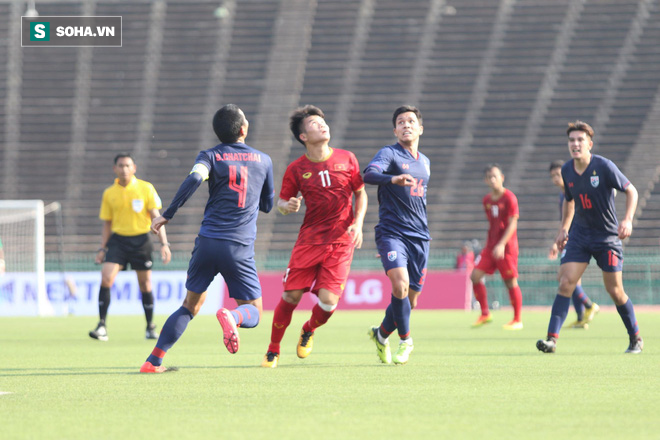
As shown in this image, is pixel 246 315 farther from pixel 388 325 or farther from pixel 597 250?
pixel 597 250

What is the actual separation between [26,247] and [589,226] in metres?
17.2

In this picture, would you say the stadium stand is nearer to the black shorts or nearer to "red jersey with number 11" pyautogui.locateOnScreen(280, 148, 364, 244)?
the black shorts

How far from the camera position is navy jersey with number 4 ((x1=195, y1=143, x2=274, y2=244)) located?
7566 millimetres

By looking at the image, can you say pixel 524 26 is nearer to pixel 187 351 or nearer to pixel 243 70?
pixel 243 70

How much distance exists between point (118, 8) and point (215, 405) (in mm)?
33449

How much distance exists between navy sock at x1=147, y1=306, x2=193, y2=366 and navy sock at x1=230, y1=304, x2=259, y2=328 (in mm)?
472

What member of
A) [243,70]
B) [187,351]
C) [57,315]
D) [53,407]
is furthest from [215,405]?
[243,70]

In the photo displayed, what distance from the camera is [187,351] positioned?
409 inches

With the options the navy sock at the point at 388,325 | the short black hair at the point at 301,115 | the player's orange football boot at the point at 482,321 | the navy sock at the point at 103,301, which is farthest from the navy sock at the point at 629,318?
the navy sock at the point at 103,301

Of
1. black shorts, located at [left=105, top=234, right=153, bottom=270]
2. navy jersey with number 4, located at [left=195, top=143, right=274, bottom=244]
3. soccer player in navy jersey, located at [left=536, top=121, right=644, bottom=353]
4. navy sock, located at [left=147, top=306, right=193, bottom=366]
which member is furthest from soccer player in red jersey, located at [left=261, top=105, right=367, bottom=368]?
black shorts, located at [left=105, top=234, right=153, bottom=270]

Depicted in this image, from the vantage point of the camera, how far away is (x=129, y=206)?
1247 centimetres

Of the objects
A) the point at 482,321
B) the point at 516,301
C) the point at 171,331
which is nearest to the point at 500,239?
the point at 516,301

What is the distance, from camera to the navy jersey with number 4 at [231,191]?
24.8 ft

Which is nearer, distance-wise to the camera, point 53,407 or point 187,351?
point 53,407
